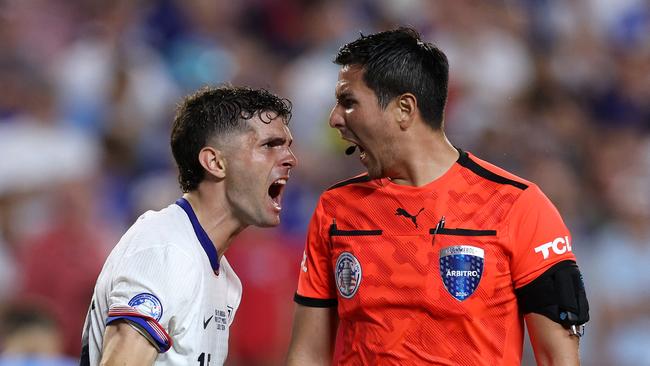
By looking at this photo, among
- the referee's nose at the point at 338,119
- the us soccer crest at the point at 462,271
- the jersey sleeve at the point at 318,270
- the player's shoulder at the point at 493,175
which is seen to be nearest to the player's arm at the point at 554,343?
the us soccer crest at the point at 462,271

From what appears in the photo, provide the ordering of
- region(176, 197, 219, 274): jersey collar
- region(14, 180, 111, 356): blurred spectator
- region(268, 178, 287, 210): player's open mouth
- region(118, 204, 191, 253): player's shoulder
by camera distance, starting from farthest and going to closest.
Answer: region(14, 180, 111, 356): blurred spectator
region(268, 178, 287, 210): player's open mouth
region(176, 197, 219, 274): jersey collar
region(118, 204, 191, 253): player's shoulder

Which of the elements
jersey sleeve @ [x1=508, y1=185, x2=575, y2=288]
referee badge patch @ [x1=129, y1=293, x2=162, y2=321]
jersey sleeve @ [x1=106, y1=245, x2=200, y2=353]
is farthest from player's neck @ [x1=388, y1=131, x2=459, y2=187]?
referee badge patch @ [x1=129, y1=293, x2=162, y2=321]

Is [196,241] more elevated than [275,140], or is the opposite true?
[275,140]

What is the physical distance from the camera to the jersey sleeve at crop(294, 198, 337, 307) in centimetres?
418

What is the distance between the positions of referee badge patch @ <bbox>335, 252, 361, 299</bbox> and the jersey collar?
47 cm

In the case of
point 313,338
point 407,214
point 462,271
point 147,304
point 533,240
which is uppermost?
point 407,214

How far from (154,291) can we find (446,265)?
3.46 feet

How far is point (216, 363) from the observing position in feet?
13.2

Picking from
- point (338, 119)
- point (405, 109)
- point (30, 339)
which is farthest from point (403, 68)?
point (30, 339)

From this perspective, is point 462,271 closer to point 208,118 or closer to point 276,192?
point 276,192

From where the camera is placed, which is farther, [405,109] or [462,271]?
[405,109]

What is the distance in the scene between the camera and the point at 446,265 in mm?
3848

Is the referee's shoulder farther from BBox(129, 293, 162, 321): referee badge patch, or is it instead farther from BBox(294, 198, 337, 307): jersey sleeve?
BBox(129, 293, 162, 321): referee badge patch

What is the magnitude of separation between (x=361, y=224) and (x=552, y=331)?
2.68ft
